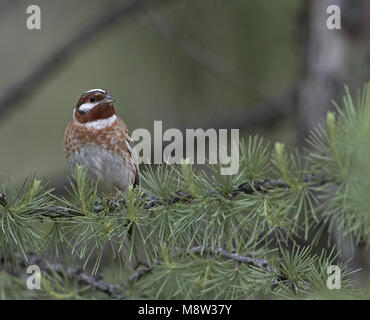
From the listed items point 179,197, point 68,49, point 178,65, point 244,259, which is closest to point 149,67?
point 178,65

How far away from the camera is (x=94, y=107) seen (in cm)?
387

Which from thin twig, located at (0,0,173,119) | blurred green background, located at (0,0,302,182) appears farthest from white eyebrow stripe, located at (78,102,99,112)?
blurred green background, located at (0,0,302,182)

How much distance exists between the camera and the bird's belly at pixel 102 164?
377 centimetres

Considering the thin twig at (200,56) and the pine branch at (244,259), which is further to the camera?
the thin twig at (200,56)

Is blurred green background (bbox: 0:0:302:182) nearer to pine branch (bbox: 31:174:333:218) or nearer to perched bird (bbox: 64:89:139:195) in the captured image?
perched bird (bbox: 64:89:139:195)

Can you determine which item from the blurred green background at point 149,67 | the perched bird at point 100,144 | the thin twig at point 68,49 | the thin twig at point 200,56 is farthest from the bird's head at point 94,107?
the blurred green background at point 149,67

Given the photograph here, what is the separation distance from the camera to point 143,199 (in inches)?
100.0

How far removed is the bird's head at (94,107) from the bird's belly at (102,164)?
0.69 feet

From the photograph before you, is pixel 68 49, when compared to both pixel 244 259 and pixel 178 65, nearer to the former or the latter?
pixel 178 65

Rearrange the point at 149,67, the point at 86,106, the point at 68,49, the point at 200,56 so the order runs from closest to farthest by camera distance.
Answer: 1. the point at 86,106
2. the point at 68,49
3. the point at 200,56
4. the point at 149,67

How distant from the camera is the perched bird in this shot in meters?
3.78

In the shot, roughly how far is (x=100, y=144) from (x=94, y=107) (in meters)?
0.25

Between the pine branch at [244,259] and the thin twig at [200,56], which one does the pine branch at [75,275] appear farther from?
the thin twig at [200,56]
